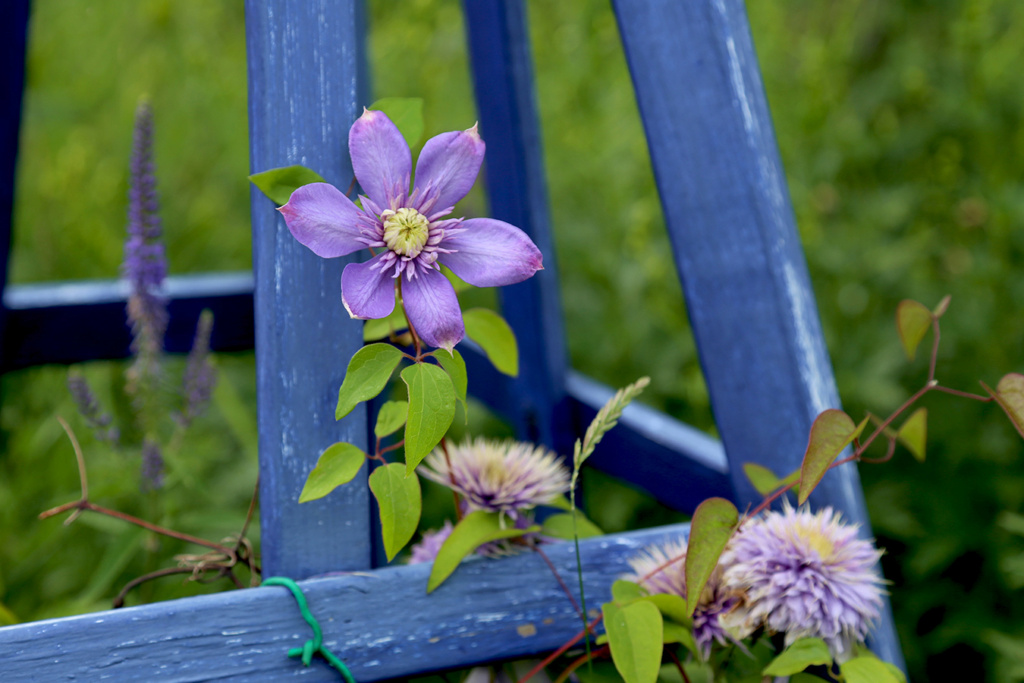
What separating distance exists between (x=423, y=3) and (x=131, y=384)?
718 millimetres

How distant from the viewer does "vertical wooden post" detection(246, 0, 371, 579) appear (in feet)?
1.57

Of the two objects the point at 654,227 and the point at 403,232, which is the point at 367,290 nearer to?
the point at 403,232

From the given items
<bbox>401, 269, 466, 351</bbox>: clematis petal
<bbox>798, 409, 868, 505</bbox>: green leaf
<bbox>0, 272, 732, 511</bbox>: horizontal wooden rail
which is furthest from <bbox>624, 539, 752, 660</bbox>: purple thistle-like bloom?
<bbox>0, 272, 732, 511</bbox>: horizontal wooden rail

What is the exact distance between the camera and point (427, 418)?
0.39 m

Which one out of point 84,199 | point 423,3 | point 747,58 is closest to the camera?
point 747,58

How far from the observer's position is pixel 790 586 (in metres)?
0.46

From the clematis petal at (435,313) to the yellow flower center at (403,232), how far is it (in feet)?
0.07

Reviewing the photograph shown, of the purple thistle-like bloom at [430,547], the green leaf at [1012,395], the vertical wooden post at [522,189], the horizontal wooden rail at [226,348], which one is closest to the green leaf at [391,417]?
the purple thistle-like bloom at [430,547]

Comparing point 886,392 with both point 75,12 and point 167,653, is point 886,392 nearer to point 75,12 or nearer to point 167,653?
point 167,653

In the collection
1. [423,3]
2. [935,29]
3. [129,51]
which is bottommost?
[423,3]

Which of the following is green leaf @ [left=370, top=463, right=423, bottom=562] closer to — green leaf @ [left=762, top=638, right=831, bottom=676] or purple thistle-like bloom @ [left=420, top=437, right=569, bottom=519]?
purple thistle-like bloom @ [left=420, top=437, right=569, bottom=519]

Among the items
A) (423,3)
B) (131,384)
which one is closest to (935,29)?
(423,3)

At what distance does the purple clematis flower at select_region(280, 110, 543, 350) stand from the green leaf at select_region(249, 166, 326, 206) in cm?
4

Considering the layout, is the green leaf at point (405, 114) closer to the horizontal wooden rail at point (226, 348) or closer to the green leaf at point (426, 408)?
the green leaf at point (426, 408)
